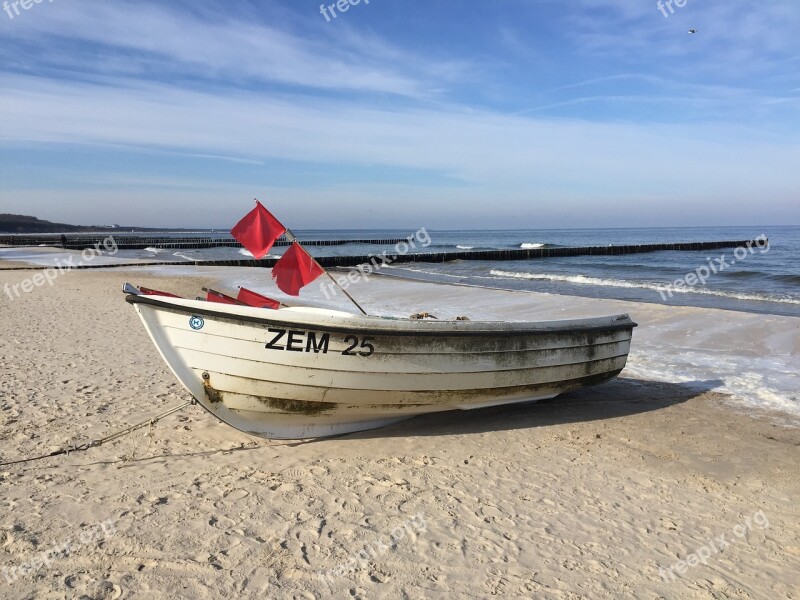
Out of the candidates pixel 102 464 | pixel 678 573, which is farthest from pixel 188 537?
pixel 678 573

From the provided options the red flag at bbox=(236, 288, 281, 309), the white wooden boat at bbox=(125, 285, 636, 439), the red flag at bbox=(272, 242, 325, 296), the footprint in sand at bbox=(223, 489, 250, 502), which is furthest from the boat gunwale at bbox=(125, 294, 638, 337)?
the footprint in sand at bbox=(223, 489, 250, 502)

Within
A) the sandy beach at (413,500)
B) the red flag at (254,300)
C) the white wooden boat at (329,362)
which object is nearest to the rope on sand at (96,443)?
the sandy beach at (413,500)

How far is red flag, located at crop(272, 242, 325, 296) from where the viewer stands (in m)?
6.14

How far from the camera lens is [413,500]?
461cm

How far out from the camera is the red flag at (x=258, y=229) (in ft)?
19.1

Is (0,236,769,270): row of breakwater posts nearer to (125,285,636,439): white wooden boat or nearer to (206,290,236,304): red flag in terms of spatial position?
(206,290,236,304): red flag

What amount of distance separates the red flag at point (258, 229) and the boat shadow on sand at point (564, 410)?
2.08 m

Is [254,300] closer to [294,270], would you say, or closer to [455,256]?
[294,270]

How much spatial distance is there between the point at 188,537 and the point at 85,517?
0.87 meters

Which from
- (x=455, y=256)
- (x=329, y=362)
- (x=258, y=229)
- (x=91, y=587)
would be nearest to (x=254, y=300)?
(x=258, y=229)

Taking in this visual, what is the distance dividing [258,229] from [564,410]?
4.17 metres

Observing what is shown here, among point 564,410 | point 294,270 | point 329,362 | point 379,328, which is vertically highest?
point 294,270

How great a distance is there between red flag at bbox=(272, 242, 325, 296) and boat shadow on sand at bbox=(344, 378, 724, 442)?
167 cm

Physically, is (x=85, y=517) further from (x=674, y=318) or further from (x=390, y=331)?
(x=674, y=318)
